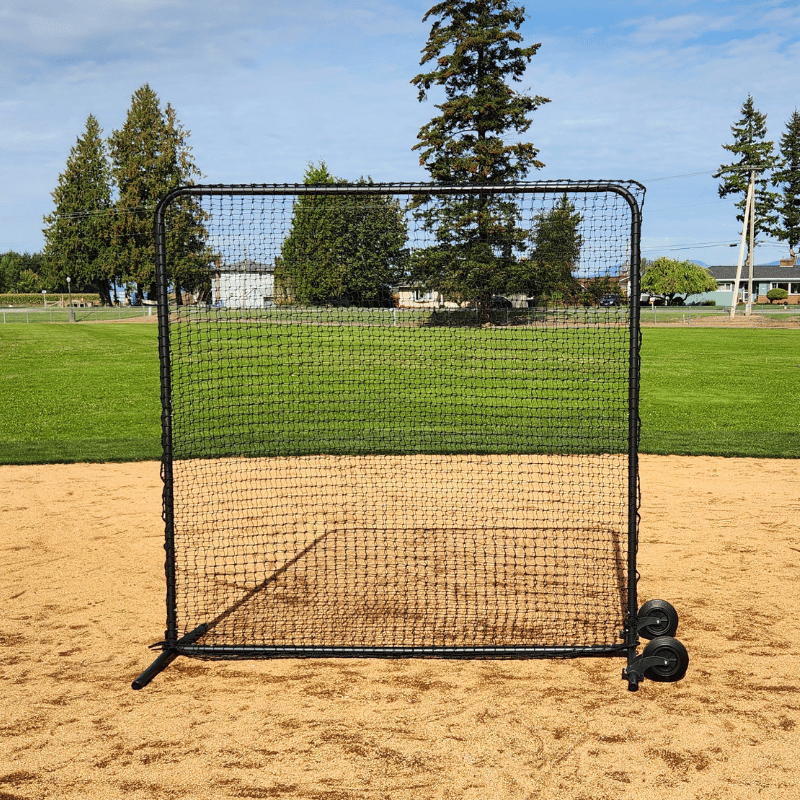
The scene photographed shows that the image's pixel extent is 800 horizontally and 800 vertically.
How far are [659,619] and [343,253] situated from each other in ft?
11.7

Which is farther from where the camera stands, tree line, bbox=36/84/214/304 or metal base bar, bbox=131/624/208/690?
tree line, bbox=36/84/214/304

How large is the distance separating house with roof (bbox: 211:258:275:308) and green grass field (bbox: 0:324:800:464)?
3.31ft

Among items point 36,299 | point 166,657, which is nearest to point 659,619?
point 166,657

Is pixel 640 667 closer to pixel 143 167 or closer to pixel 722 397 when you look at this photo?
pixel 722 397

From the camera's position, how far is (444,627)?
5.33 meters

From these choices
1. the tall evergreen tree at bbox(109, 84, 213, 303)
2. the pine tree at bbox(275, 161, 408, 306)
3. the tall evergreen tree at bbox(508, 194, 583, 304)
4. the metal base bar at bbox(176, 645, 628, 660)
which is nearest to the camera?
the metal base bar at bbox(176, 645, 628, 660)

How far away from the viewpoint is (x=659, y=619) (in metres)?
5.10

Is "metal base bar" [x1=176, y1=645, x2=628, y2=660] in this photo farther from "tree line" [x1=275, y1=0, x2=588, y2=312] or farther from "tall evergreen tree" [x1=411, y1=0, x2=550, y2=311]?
"tall evergreen tree" [x1=411, y1=0, x2=550, y2=311]

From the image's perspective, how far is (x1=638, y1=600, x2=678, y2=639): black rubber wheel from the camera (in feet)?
16.6

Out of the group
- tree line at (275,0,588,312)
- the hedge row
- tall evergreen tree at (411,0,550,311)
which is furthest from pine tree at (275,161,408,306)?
the hedge row

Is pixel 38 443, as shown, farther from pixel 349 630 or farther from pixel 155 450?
pixel 349 630

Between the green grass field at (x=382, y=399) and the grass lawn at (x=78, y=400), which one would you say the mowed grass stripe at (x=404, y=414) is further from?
the grass lawn at (x=78, y=400)

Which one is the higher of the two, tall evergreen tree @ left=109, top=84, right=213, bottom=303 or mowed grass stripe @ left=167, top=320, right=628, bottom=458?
tall evergreen tree @ left=109, top=84, right=213, bottom=303

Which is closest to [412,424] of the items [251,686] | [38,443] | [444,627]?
[38,443]
